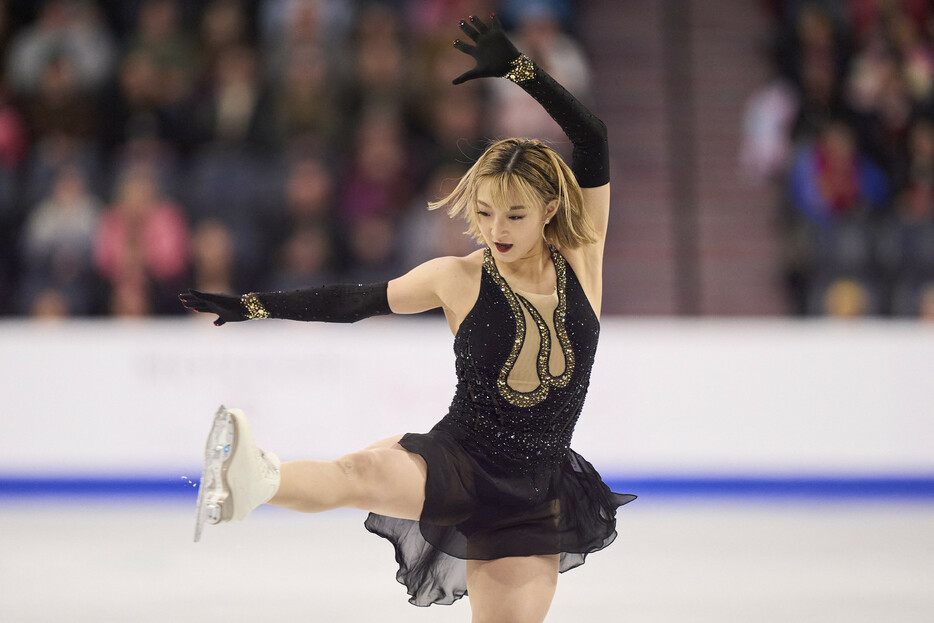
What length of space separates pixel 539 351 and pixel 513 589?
0.57 meters

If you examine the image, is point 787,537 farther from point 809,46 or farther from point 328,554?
point 809,46

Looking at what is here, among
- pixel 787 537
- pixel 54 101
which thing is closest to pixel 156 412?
pixel 54 101

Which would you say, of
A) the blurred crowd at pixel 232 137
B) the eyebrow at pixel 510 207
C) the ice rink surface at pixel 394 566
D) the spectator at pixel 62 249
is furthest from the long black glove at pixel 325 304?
the spectator at pixel 62 249

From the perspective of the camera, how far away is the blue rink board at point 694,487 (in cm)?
524

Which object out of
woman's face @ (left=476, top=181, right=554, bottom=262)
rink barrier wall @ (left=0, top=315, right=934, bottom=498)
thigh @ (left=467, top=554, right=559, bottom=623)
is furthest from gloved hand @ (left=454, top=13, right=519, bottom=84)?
rink barrier wall @ (left=0, top=315, right=934, bottom=498)

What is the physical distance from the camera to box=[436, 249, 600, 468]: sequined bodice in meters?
2.55

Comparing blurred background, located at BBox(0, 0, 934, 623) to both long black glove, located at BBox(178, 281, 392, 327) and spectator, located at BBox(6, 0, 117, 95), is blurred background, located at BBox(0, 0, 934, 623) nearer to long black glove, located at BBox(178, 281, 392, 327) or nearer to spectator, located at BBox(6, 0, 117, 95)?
spectator, located at BBox(6, 0, 117, 95)

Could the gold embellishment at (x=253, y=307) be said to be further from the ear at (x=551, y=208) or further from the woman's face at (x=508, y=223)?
the ear at (x=551, y=208)

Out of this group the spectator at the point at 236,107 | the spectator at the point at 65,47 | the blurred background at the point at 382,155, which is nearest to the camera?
the blurred background at the point at 382,155

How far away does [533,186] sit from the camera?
2461mm

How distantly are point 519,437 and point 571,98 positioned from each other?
84 cm

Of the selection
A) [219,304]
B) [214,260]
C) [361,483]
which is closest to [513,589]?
[361,483]

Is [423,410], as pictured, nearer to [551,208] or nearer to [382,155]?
[382,155]

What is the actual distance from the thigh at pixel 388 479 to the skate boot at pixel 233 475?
0.21 metres
